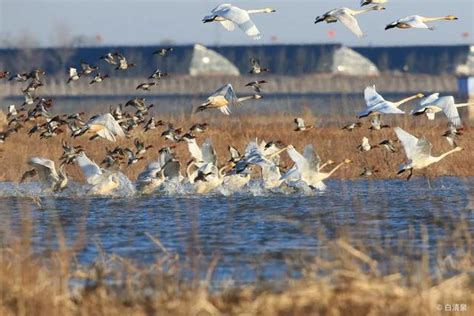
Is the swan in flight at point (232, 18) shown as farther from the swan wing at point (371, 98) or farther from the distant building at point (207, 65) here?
the distant building at point (207, 65)

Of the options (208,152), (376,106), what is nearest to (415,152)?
(376,106)

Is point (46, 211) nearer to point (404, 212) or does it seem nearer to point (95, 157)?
point (404, 212)

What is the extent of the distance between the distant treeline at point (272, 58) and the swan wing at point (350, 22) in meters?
70.0

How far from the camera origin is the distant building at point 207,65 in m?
89.7

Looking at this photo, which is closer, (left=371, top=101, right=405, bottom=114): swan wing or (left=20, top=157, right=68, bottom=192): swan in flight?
(left=371, top=101, right=405, bottom=114): swan wing

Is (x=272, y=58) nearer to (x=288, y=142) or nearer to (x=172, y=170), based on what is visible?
(x=288, y=142)

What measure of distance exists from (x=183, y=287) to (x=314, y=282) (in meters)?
0.89

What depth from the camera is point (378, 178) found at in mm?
20406

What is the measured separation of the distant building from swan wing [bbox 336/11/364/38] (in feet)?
242

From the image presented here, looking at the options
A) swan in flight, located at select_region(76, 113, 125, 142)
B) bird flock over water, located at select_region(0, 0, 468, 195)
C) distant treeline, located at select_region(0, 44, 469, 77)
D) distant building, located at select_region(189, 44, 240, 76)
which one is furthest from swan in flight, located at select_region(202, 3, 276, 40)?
distant building, located at select_region(189, 44, 240, 76)

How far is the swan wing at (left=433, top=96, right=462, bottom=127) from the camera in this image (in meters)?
15.9

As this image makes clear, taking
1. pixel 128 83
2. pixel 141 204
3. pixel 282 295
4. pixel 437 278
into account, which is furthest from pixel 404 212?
pixel 128 83

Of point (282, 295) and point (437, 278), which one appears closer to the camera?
point (282, 295)

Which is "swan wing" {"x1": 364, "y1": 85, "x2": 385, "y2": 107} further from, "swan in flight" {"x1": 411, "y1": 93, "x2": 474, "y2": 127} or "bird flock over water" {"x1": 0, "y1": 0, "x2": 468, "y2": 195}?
"swan in flight" {"x1": 411, "y1": 93, "x2": 474, "y2": 127}
